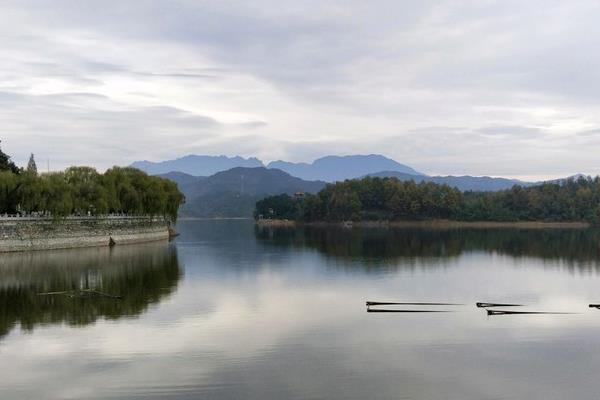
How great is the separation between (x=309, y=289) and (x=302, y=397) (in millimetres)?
17474

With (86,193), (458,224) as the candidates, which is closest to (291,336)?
(86,193)

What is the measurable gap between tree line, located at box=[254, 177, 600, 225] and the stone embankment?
257ft

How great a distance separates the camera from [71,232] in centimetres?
5678

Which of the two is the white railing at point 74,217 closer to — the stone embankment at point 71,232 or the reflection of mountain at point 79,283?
the stone embankment at point 71,232

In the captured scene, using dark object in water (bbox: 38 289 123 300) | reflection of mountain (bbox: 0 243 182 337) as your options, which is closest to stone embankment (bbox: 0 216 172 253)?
reflection of mountain (bbox: 0 243 182 337)

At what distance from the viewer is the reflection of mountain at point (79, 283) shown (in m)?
24.3

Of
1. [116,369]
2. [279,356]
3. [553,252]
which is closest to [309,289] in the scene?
[279,356]

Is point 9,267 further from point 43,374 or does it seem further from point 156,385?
point 156,385

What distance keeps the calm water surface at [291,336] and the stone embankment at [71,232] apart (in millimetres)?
12013

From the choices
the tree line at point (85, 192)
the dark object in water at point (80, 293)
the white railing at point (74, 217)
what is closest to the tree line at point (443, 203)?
the tree line at point (85, 192)

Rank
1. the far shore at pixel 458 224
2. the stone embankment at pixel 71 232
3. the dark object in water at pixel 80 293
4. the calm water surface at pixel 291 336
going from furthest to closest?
1. the far shore at pixel 458 224
2. the stone embankment at pixel 71 232
3. the dark object in water at pixel 80 293
4. the calm water surface at pixel 291 336

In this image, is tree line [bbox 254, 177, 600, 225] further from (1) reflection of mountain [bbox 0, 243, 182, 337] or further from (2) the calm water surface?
(2) the calm water surface

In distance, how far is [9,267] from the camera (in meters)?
40.0

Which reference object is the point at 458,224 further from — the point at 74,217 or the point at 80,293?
the point at 80,293
